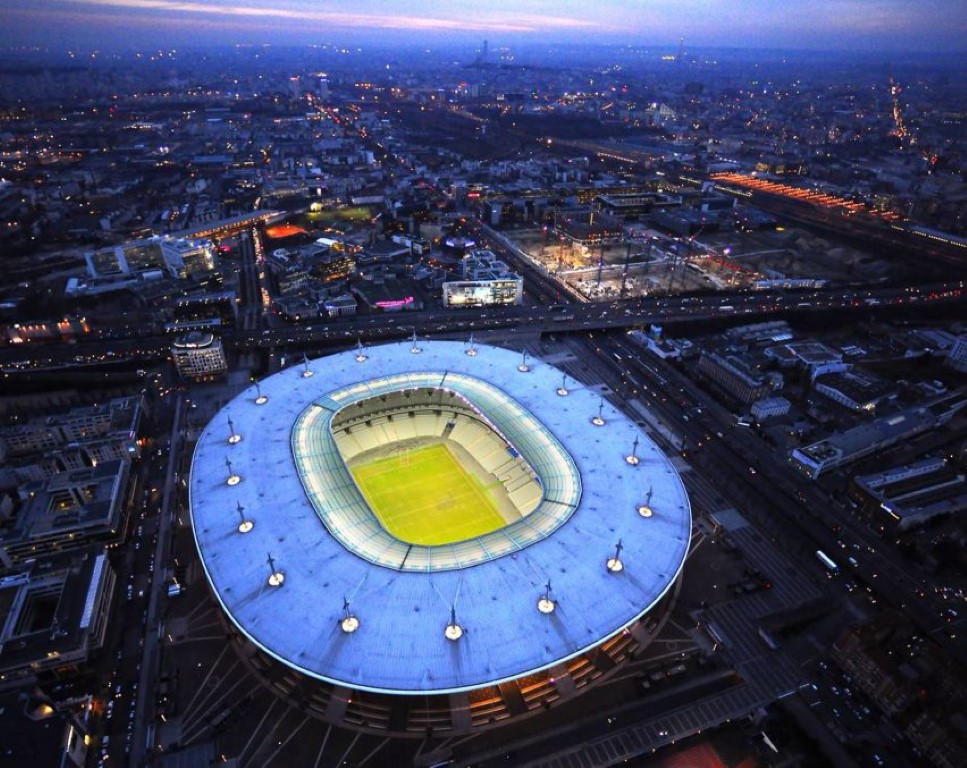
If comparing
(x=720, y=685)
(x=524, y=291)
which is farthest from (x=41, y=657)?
(x=524, y=291)

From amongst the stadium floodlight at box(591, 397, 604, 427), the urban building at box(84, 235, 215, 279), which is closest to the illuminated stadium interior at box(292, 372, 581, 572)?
the stadium floodlight at box(591, 397, 604, 427)

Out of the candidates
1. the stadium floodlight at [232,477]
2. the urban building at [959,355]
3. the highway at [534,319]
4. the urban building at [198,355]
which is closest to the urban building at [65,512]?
the stadium floodlight at [232,477]

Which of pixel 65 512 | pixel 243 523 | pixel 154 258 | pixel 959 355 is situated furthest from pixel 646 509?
pixel 154 258

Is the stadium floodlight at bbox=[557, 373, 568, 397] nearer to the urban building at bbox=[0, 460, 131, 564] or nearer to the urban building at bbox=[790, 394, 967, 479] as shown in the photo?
the urban building at bbox=[790, 394, 967, 479]

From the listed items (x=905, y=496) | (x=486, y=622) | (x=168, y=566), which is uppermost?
(x=486, y=622)

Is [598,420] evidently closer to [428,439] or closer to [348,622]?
[428,439]

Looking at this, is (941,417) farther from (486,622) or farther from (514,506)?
(486,622)
